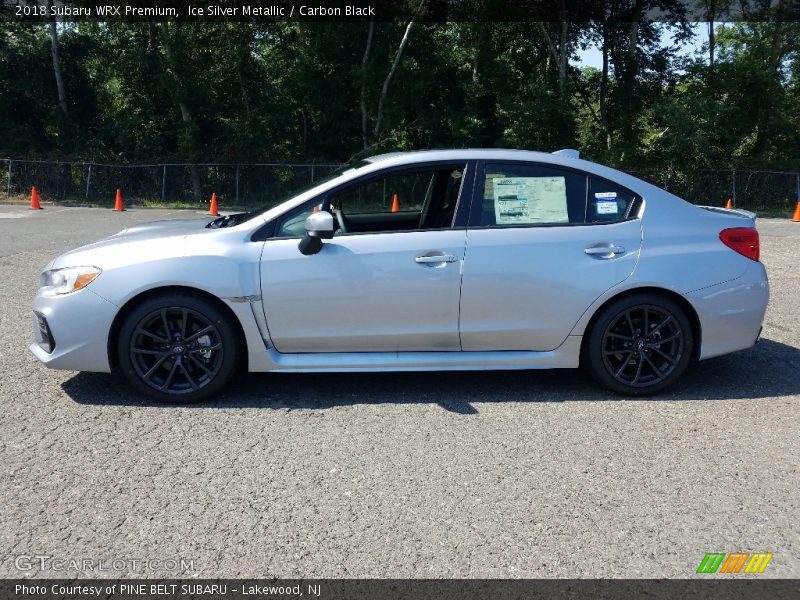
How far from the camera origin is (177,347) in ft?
15.4

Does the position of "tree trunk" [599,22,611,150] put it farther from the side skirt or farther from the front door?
the front door

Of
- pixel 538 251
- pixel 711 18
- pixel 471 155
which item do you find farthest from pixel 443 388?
pixel 711 18

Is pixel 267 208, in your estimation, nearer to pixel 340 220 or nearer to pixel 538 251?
pixel 340 220

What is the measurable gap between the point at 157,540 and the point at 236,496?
480 mm

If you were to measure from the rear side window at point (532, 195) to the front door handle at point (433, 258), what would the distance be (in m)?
0.40

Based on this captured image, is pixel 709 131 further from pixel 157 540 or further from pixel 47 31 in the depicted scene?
pixel 157 540

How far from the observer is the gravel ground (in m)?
3.02

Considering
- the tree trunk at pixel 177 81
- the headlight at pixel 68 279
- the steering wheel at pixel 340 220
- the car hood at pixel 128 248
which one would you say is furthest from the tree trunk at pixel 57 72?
the steering wheel at pixel 340 220

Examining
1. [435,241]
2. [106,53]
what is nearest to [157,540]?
[435,241]

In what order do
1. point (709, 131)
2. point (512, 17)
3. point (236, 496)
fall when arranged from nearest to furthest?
point (236, 496) < point (709, 131) < point (512, 17)

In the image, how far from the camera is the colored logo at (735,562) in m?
2.94

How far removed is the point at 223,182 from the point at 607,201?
2377 centimetres

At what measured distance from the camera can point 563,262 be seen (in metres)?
4.84

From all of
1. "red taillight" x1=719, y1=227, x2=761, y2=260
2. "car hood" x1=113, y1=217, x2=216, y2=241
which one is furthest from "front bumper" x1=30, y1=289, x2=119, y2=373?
"red taillight" x1=719, y1=227, x2=761, y2=260
